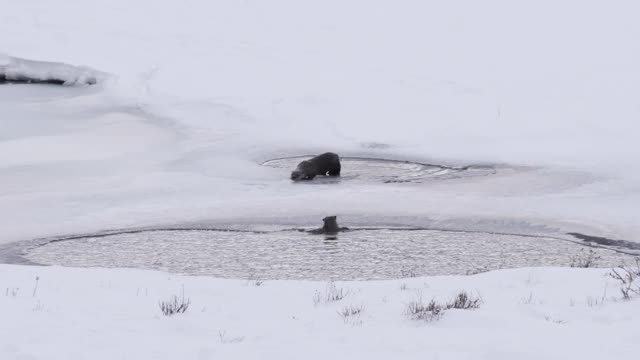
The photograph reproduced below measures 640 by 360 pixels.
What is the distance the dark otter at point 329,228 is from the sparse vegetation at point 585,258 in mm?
3611

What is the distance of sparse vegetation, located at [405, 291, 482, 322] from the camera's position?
25.9 ft

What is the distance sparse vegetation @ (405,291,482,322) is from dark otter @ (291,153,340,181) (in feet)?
29.6

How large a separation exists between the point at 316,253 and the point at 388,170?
628cm

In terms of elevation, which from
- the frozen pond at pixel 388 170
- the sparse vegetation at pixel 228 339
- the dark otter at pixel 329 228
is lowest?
the sparse vegetation at pixel 228 339

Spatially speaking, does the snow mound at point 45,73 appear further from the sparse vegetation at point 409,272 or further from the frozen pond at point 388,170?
the sparse vegetation at point 409,272

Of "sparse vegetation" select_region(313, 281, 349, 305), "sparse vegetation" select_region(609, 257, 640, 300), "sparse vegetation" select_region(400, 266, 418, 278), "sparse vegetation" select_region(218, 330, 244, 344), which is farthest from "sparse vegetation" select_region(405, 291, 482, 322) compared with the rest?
"sparse vegetation" select_region(400, 266, 418, 278)

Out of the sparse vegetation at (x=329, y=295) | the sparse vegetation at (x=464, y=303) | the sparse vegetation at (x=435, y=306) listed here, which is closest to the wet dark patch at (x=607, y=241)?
the sparse vegetation at (x=435, y=306)

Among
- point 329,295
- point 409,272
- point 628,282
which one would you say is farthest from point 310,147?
point 628,282

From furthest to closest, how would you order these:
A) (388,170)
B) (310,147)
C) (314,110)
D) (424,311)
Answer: (314,110)
(310,147)
(388,170)
(424,311)

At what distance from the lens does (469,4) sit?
40625 millimetres

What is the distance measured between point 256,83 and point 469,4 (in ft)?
53.5

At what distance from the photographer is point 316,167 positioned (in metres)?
17.8

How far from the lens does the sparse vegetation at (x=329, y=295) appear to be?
8.92 m

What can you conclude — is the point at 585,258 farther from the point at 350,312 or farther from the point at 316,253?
the point at 350,312
